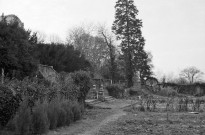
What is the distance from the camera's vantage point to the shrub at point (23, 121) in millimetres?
8672

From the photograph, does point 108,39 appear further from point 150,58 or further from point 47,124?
point 47,124

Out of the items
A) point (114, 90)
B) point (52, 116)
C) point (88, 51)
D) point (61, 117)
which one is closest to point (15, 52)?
point (61, 117)

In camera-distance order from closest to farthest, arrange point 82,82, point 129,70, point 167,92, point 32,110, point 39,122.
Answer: point 39,122
point 32,110
point 82,82
point 167,92
point 129,70

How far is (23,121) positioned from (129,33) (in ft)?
113

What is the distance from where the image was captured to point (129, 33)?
4200cm

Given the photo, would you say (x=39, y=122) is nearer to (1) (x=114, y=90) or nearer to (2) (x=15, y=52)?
(2) (x=15, y=52)

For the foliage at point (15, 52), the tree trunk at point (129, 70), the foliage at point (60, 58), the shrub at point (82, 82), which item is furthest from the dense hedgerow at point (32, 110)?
the tree trunk at point (129, 70)

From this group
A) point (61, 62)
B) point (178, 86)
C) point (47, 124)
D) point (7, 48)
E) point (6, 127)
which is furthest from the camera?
point (178, 86)

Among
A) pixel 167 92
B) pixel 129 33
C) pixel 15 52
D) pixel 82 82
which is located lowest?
pixel 167 92

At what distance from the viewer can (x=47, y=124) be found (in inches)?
388

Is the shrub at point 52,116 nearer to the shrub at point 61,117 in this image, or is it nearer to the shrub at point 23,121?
the shrub at point 61,117

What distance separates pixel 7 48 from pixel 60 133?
→ 37.8 ft

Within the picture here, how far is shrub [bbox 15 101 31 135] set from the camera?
341 inches

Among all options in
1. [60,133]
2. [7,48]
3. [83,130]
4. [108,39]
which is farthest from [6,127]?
[108,39]
